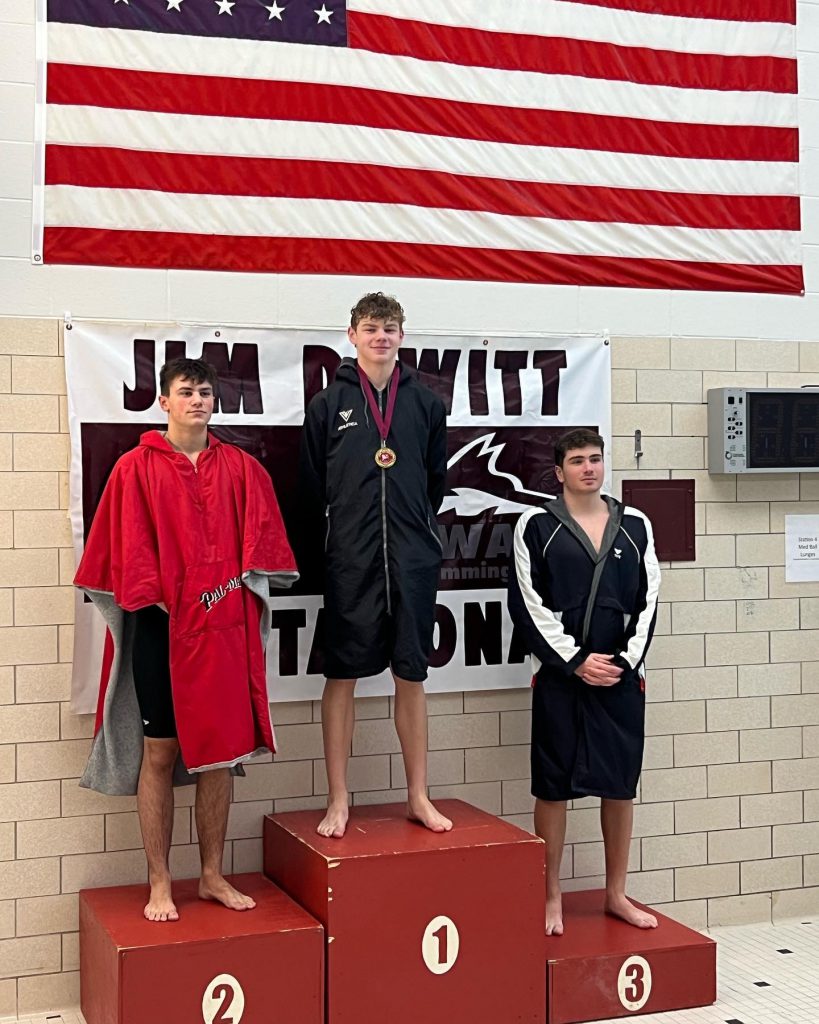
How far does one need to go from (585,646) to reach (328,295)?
5.12 feet

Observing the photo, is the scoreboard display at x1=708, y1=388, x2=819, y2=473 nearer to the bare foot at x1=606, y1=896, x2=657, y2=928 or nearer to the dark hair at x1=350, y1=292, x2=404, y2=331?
the dark hair at x1=350, y1=292, x2=404, y2=331

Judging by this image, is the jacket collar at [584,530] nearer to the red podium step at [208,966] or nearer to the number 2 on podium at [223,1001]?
the red podium step at [208,966]

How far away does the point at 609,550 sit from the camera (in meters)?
4.36

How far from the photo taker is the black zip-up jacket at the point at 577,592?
4.29 m

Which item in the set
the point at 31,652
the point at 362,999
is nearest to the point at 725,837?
the point at 362,999

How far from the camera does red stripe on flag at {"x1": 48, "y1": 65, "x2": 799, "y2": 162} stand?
425cm

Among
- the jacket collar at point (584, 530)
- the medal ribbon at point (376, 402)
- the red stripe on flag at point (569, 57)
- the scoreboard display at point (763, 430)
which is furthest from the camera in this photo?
the scoreboard display at point (763, 430)

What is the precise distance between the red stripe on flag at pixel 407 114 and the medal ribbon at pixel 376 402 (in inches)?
40.3

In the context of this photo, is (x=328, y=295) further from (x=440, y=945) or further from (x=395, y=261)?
(x=440, y=945)

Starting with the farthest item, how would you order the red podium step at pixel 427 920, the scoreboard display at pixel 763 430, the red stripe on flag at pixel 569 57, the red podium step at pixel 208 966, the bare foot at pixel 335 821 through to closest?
the scoreboard display at pixel 763 430, the red stripe on flag at pixel 569 57, the bare foot at pixel 335 821, the red podium step at pixel 427 920, the red podium step at pixel 208 966

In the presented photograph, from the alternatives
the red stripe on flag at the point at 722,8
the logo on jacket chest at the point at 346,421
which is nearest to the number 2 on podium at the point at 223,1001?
the logo on jacket chest at the point at 346,421

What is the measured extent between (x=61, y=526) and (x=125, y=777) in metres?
0.87

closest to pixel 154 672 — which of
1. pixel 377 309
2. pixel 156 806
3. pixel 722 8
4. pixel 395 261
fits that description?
pixel 156 806

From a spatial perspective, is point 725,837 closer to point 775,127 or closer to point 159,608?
point 159,608
